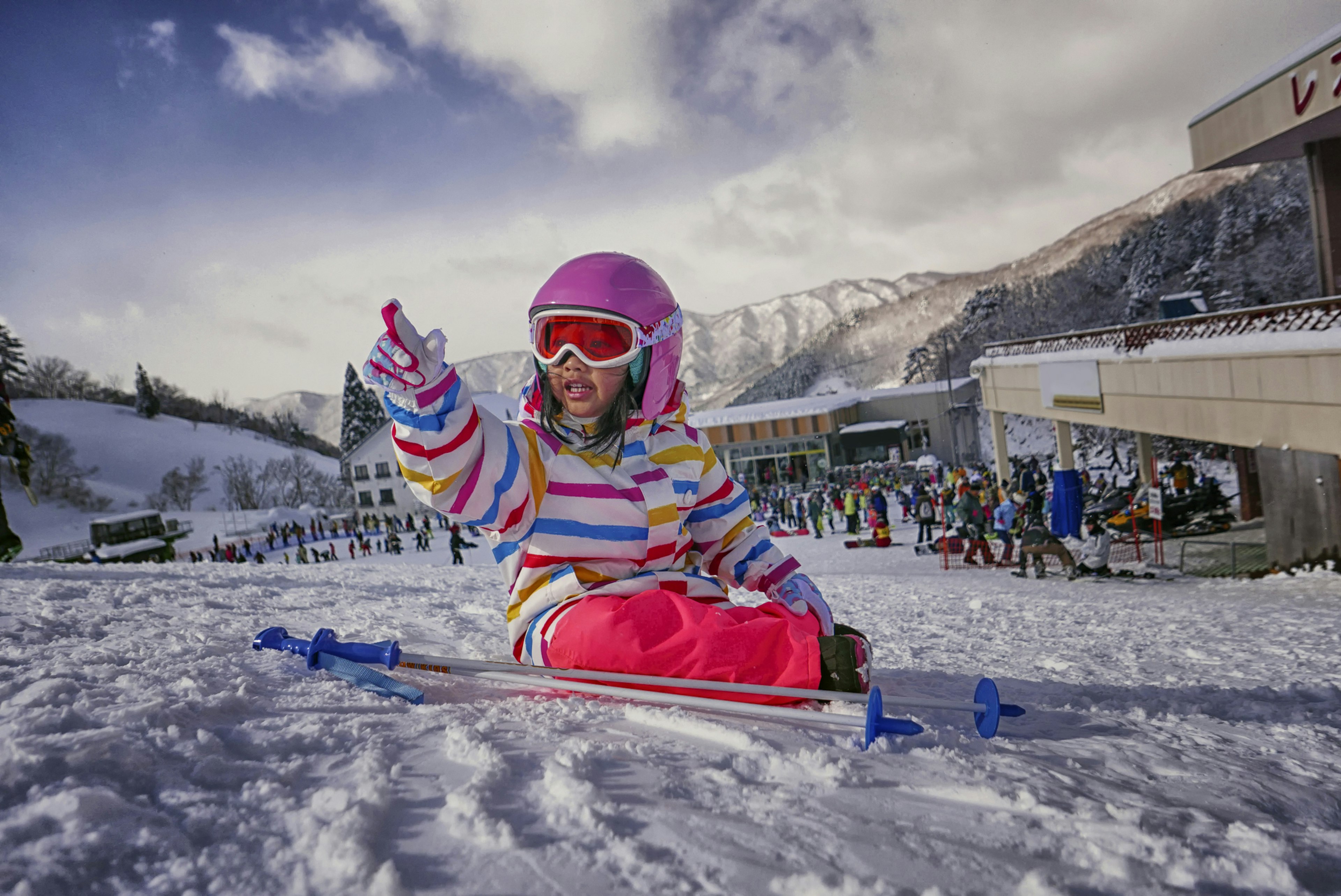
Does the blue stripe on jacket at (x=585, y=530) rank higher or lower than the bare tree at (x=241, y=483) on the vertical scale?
lower

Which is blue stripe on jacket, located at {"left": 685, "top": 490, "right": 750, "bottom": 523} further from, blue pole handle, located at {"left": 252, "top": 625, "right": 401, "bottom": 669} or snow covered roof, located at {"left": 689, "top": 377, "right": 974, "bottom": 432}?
snow covered roof, located at {"left": 689, "top": 377, "right": 974, "bottom": 432}

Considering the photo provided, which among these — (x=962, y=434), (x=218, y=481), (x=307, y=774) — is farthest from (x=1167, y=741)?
(x=218, y=481)

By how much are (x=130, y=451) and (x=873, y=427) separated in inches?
2393

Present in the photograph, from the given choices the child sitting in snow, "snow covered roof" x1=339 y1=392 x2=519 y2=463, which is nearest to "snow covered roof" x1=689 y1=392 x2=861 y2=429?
"snow covered roof" x1=339 y1=392 x2=519 y2=463

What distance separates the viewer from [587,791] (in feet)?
4.60

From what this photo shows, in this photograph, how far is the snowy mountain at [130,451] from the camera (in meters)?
49.5

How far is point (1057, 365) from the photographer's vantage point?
18.5 meters

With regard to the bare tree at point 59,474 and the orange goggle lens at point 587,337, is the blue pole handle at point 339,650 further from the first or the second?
the bare tree at point 59,474

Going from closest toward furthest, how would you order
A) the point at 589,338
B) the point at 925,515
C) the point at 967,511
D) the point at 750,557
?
the point at 589,338 < the point at 750,557 < the point at 967,511 < the point at 925,515

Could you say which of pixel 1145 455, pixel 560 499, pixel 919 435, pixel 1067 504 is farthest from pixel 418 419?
pixel 919 435

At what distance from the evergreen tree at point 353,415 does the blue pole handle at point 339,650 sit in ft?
200

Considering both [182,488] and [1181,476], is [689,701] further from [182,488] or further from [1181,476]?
[182,488]

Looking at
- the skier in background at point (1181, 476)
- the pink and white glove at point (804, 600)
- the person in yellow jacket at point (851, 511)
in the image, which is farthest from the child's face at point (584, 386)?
the skier in background at point (1181, 476)

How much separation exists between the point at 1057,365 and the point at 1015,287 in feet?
186
